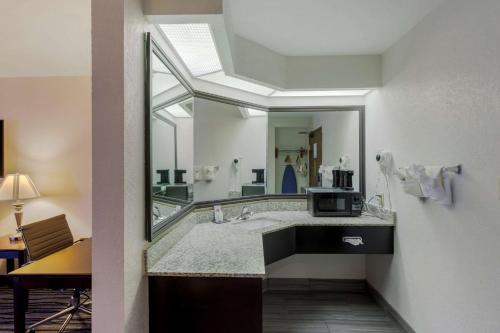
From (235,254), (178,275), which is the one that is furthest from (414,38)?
(178,275)

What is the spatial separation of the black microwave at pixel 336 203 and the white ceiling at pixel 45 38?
7.90 ft

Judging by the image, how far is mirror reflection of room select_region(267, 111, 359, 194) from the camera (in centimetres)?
282

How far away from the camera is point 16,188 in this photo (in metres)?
2.62

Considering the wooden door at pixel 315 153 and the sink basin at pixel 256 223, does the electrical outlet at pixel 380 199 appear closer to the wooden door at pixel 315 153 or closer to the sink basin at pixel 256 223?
the wooden door at pixel 315 153

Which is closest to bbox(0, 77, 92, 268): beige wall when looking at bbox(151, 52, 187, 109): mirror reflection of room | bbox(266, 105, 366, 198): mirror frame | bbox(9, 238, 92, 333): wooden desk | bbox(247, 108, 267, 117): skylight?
bbox(9, 238, 92, 333): wooden desk

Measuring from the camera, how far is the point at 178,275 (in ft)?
4.12

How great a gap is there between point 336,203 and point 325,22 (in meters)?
1.59

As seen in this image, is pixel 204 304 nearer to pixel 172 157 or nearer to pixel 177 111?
pixel 172 157

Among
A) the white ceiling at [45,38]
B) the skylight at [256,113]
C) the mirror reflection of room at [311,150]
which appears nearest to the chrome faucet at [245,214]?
the mirror reflection of room at [311,150]

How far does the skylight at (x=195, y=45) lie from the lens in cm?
143

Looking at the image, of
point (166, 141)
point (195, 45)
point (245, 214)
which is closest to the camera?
point (195, 45)

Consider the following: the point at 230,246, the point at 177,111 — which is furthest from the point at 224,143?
the point at 230,246

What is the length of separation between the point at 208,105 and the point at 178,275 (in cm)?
156

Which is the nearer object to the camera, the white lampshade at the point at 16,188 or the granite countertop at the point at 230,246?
the granite countertop at the point at 230,246
